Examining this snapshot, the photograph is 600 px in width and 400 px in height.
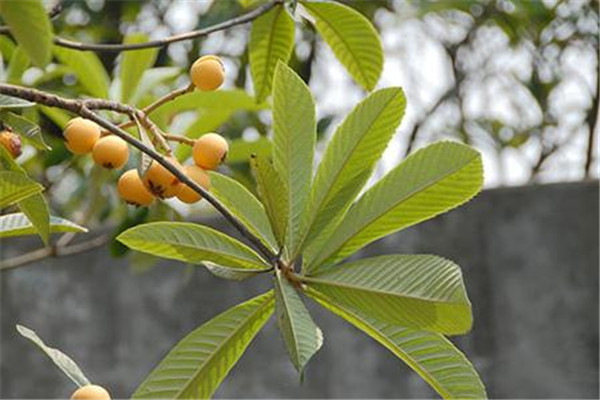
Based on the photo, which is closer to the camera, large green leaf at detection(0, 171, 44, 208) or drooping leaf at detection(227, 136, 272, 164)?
large green leaf at detection(0, 171, 44, 208)

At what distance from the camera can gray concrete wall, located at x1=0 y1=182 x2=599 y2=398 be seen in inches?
91.4

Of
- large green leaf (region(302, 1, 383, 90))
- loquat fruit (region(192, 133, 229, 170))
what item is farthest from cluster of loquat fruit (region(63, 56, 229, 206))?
large green leaf (region(302, 1, 383, 90))

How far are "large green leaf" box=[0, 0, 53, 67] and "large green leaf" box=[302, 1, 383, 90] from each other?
474 millimetres

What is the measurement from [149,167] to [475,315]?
1714mm

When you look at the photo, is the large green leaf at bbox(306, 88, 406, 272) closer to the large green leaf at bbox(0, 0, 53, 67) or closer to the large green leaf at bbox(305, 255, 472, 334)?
the large green leaf at bbox(305, 255, 472, 334)

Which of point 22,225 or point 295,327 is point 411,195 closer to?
point 295,327

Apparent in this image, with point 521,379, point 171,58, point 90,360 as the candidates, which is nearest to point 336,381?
point 521,379

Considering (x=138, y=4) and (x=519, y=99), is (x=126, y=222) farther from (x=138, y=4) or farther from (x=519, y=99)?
(x=519, y=99)

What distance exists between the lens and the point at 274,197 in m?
0.71

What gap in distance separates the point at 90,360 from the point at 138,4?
76 cm

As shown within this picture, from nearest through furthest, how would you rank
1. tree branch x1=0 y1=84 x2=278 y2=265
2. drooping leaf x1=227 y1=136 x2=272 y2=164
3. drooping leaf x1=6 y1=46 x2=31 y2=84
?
tree branch x1=0 y1=84 x2=278 y2=265 < drooping leaf x1=6 y1=46 x2=31 y2=84 < drooping leaf x1=227 y1=136 x2=272 y2=164

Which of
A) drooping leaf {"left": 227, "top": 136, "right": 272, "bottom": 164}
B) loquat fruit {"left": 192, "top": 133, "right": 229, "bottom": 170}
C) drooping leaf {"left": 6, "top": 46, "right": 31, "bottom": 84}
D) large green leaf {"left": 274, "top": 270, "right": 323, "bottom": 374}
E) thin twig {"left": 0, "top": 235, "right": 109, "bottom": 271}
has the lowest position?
thin twig {"left": 0, "top": 235, "right": 109, "bottom": 271}

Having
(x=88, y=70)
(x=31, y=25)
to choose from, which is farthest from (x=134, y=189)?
(x=88, y=70)

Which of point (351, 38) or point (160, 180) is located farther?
point (351, 38)
